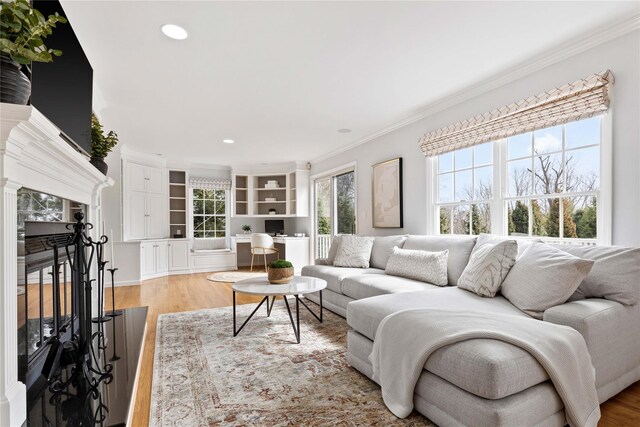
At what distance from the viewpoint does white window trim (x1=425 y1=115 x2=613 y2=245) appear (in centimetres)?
242

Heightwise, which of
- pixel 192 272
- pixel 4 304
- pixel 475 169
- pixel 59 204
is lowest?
pixel 192 272

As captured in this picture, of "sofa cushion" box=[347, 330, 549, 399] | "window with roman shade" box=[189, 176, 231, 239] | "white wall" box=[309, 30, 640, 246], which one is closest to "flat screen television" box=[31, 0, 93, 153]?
"sofa cushion" box=[347, 330, 549, 399]

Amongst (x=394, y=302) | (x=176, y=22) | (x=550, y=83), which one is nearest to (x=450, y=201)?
(x=550, y=83)

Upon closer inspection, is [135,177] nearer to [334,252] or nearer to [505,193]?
[334,252]

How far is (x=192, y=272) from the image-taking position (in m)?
7.10

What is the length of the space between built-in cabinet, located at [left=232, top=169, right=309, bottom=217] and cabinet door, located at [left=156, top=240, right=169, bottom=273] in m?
A: 1.67

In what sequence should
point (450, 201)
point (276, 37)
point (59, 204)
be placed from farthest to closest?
point (450, 201), point (276, 37), point (59, 204)

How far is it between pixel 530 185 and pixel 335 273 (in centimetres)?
214

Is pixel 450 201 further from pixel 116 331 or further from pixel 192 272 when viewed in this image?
pixel 192 272

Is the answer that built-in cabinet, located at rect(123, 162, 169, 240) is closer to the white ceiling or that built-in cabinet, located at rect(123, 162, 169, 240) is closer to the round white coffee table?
the white ceiling

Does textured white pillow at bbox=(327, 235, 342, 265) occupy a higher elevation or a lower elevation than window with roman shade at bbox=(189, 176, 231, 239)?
lower

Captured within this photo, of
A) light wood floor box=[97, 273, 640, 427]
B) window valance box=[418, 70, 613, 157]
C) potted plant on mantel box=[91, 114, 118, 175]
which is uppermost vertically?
window valance box=[418, 70, 613, 157]

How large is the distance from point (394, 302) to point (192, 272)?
228 inches

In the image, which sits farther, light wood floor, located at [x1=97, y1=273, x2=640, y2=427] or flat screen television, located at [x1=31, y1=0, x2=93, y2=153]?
light wood floor, located at [x1=97, y1=273, x2=640, y2=427]
